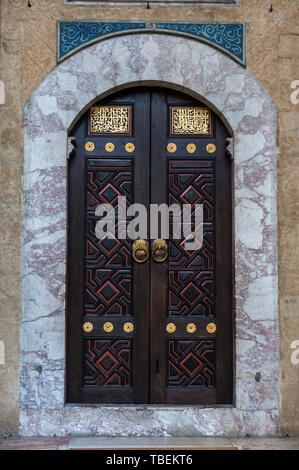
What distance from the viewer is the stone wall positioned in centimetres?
441

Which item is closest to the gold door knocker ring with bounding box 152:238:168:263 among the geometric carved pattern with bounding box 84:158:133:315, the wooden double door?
the wooden double door

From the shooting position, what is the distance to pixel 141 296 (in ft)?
14.9

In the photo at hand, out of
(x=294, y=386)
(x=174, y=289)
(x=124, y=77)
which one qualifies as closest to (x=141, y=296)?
→ (x=174, y=289)

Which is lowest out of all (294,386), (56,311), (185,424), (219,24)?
(185,424)

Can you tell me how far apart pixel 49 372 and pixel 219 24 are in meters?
2.83

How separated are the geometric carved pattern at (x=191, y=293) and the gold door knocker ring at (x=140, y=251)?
22cm

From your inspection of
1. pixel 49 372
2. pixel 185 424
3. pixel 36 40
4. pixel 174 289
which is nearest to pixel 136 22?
pixel 36 40

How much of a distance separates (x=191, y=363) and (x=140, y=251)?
2.97ft

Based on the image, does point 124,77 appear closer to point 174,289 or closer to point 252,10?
point 252,10

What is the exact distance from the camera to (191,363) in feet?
14.8

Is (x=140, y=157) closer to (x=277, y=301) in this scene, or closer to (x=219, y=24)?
(x=219, y=24)

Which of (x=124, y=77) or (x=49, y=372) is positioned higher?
(x=124, y=77)

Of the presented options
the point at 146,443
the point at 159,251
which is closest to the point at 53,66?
the point at 159,251

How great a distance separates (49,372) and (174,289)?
108 centimetres
